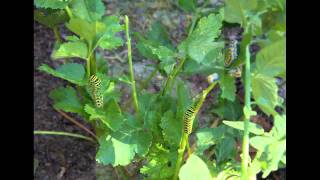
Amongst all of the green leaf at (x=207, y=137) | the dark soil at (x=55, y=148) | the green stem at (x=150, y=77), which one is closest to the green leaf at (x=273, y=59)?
the green leaf at (x=207, y=137)

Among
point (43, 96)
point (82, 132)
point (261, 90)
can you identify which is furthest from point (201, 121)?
point (261, 90)

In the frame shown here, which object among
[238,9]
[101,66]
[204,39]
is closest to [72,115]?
[101,66]

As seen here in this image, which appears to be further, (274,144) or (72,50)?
(72,50)

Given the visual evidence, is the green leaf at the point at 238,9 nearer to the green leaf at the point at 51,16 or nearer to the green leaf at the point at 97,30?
the green leaf at the point at 97,30

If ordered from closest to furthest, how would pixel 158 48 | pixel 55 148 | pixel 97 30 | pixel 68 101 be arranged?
pixel 97 30
pixel 158 48
pixel 68 101
pixel 55 148

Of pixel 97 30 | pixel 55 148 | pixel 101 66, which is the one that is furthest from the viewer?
pixel 55 148

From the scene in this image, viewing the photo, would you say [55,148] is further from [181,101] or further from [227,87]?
[227,87]

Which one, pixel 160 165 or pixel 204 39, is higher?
pixel 204 39

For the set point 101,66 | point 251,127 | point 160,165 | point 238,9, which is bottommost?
point 160,165
